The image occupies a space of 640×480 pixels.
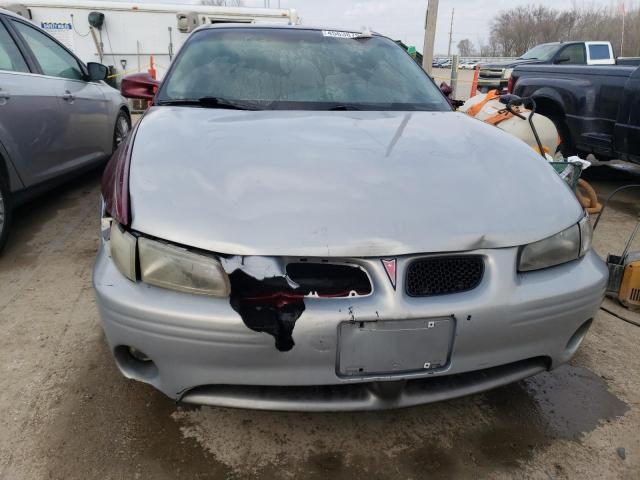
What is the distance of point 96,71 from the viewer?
469cm

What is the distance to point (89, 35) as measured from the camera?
10.5m

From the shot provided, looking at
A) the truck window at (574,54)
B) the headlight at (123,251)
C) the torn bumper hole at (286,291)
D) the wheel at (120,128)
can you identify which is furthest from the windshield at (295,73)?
the truck window at (574,54)

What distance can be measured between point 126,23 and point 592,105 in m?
9.45

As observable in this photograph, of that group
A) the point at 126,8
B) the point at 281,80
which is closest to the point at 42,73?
the point at 281,80

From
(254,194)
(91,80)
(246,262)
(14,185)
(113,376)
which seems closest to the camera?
(246,262)

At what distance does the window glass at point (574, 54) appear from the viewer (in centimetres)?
1108

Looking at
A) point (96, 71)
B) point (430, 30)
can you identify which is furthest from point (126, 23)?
point (96, 71)

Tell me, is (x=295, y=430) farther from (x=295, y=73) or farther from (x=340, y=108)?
(x=295, y=73)

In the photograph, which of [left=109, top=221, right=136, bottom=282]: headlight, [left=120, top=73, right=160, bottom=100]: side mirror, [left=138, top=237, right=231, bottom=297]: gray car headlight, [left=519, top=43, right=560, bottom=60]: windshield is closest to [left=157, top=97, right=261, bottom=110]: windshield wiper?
[left=120, top=73, right=160, bottom=100]: side mirror

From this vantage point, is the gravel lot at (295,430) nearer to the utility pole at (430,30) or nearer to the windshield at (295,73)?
the windshield at (295,73)

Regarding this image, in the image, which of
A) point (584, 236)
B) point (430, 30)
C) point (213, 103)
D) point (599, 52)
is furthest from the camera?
point (599, 52)

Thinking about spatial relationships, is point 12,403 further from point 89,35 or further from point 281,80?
point 89,35

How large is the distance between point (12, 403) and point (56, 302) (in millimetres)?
892

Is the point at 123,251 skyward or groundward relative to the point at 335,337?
skyward
